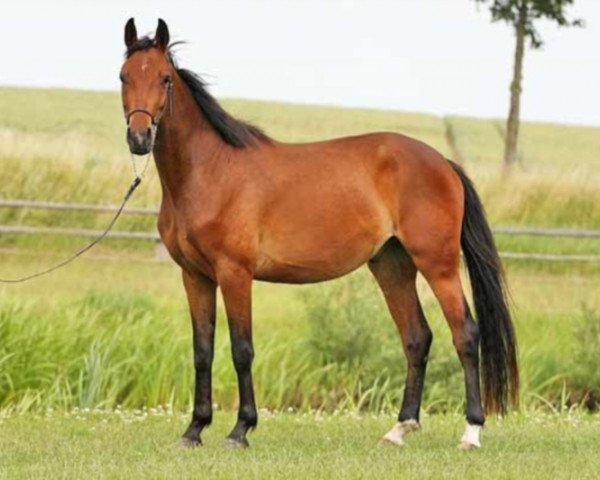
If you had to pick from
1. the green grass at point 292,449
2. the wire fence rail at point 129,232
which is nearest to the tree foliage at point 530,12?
the wire fence rail at point 129,232

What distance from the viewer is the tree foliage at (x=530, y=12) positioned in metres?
30.8

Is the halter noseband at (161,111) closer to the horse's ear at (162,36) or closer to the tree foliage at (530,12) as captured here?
the horse's ear at (162,36)

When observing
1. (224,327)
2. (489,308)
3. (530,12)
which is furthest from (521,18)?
(489,308)

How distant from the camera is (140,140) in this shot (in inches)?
310

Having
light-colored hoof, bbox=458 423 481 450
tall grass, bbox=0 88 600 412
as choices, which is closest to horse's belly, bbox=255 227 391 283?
light-colored hoof, bbox=458 423 481 450

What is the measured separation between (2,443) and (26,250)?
511 inches

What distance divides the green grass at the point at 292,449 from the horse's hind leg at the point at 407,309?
0.35 meters

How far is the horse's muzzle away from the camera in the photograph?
25.8 feet

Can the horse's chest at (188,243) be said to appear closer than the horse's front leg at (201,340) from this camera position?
Yes

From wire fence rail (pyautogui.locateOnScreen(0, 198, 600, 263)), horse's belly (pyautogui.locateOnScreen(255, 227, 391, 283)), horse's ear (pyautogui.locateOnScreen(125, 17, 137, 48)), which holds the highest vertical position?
horse's ear (pyautogui.locateOnScreen(125, 17, 137, 48))

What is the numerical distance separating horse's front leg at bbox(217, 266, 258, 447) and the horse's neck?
59 cm

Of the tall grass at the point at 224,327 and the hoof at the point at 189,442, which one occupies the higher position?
the hoof at the point at 189,442

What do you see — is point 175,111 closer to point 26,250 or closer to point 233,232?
point 233,232

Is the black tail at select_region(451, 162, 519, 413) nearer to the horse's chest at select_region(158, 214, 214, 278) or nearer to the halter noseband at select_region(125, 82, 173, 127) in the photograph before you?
the horse's chest at select_region(158, 214, 214, 278)
